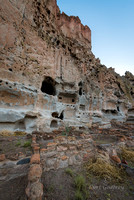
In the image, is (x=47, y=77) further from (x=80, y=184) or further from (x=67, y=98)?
(x=80, y=184)

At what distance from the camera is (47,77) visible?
26.6ft

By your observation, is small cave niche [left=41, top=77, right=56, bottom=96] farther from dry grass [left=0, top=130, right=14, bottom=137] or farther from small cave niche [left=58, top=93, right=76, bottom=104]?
dry grass [left=0, top=130, right=14, bottom=137]

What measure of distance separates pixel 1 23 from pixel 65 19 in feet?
34.9

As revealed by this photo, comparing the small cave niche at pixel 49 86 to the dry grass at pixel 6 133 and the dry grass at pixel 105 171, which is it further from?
the dry grass at pixel 105 171

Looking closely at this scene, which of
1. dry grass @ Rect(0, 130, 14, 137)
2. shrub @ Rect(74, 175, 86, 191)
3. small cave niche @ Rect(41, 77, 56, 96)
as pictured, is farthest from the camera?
small cave niche @ Rect(41, 77, 56, 96)

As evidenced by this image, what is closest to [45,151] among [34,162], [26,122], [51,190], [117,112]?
[34,162]

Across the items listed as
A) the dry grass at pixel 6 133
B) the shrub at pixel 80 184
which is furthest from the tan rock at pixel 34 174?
the dry grass at pixel 6 133

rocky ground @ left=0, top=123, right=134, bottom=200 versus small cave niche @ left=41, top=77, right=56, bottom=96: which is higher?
small cave niche @ left=41, top=77, right=56, bottom=96

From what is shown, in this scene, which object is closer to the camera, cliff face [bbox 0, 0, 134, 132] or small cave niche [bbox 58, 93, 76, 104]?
cliff face [bbox 0, 0, 134, 132]

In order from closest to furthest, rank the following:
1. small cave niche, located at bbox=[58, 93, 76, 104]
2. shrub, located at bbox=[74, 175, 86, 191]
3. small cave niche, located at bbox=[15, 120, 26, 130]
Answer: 1. shrub, located at bbox=[74, 175, 86, 191]
2. small cave niche, located at bbox=[15, 120, 26, 130]
3. small cave niche, located at bbox=[58, 93, 76, 104]

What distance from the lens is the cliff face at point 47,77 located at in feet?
19.2

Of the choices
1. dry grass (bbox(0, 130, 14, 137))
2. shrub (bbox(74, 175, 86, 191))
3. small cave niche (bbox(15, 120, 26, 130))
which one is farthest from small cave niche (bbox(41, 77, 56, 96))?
shrub (bbox(74, 175, 86, 191))

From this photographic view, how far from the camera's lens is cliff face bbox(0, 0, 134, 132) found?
19.2ft

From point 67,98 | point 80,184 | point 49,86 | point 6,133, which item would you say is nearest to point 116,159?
point 80,184
